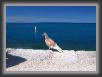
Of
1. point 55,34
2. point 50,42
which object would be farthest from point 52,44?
point 55,34

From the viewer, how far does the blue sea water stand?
10.2 m

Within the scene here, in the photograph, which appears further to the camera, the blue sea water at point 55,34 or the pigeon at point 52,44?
the pigeon at point 52,44

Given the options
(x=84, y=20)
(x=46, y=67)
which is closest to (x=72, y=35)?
(x=84, y=20)

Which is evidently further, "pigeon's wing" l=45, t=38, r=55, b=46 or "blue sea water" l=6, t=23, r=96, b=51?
"pigeon's wing" l=45, t=38, r=55, b=46

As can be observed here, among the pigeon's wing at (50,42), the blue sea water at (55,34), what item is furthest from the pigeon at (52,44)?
the blue sea water at (55,34)

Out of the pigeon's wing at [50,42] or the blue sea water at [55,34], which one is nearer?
the blue sea water at [55,34]

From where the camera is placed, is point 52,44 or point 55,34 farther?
point 52,44

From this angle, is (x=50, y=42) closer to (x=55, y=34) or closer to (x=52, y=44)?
(x=52, y=44)

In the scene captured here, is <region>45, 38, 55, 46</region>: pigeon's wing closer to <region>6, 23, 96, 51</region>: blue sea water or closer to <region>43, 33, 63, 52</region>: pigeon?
<region>43, 33, 63, 52</region>: pigeon

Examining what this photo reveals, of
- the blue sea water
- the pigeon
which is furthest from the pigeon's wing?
the blue sea water

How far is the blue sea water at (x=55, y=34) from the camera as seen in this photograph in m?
10.2

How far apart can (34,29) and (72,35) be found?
1.32 m

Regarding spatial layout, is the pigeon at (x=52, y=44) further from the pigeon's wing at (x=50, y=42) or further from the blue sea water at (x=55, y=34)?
the blue sea water at (x=55, y=34)

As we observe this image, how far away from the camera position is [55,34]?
10.9 meters
